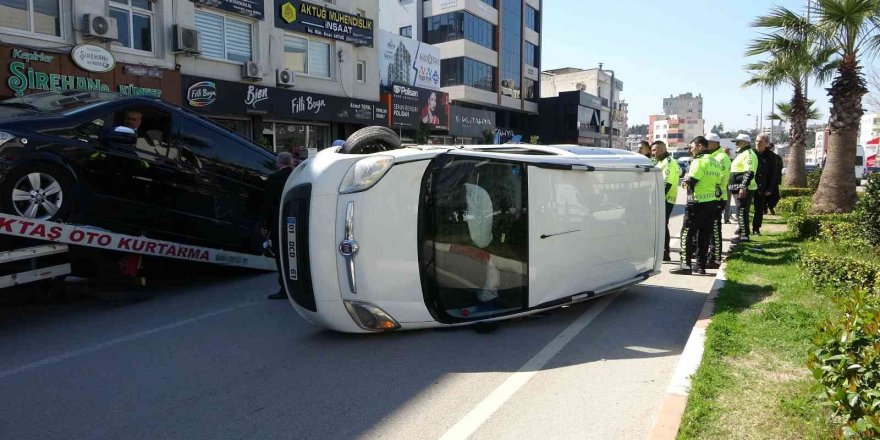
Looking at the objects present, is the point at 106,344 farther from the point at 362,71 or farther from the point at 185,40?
the point at 362,71

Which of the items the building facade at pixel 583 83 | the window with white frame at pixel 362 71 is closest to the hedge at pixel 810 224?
the window with white frame at pixel 362 71

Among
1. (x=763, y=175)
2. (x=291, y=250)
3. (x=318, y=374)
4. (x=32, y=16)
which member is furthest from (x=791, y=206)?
(x=32, y=16)

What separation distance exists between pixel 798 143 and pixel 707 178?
17.1 m

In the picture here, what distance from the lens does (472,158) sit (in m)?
5.16

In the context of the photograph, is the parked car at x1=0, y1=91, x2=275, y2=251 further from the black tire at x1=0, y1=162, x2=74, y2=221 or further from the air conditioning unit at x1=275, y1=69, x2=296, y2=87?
the air conditioning unit at x1=275, y1=69, x2=296, y2=87

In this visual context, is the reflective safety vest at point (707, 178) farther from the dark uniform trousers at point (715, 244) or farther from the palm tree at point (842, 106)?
the palm tree at point (842, 106)

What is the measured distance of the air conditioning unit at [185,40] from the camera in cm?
1697

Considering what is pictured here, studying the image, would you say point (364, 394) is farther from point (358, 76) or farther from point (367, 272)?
point (358, 76)

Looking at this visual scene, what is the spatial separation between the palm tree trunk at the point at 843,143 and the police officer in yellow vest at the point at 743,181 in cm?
206

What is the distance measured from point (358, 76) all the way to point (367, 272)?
21467 mm

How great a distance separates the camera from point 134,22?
16359 millimetres

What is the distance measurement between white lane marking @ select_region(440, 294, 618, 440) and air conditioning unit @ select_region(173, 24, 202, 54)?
15.2 metres

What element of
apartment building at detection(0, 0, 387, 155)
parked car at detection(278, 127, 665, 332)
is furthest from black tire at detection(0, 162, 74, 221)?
apartment building at detection(0, 0, 387, 155)

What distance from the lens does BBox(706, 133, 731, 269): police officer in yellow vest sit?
818 centimetres
